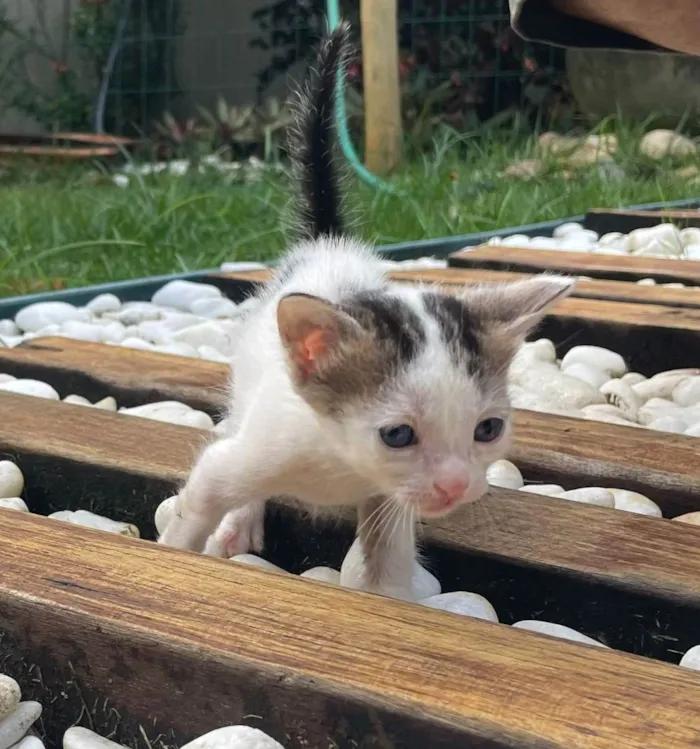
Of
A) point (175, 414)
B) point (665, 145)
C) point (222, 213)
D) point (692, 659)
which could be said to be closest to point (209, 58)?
point (665, 145)

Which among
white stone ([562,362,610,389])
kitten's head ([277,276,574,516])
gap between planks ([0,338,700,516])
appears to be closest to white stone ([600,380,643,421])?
white stone ([562,362,610,389])

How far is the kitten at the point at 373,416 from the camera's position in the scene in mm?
1198

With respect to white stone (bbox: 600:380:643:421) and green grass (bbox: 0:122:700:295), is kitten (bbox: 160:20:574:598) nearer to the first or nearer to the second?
white stone (bbox: 600:380:643:421)

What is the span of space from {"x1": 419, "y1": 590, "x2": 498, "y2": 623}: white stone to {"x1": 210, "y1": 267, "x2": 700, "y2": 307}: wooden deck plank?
1128mm

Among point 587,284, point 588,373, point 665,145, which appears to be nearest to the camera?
point 588,373

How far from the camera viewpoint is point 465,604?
4.07 feet

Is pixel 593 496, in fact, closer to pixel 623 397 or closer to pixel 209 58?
pixel 623 397

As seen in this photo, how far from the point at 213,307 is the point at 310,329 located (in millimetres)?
1551

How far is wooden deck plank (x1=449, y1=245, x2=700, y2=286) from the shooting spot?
2.79 meters

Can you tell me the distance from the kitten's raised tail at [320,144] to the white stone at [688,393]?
637 mm

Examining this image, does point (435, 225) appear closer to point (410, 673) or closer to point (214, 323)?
point (214, 323)

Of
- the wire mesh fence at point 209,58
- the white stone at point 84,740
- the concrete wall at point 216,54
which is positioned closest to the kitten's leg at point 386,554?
the white stone at point 84,740

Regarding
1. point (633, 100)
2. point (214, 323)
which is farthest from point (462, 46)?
point (214, 323)

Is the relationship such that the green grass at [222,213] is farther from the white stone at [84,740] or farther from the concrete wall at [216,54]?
the concrete wall at [216,54]
